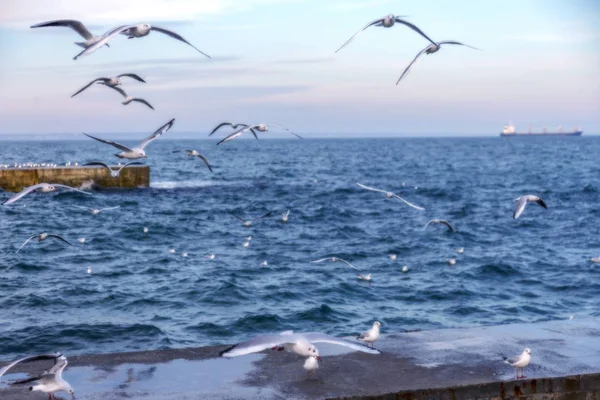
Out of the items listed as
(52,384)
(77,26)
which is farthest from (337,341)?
(77,26)

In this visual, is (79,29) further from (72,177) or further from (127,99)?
(72,177)

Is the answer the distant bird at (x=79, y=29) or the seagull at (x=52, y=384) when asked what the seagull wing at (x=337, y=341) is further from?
the distant bird at (x=79, y=29)

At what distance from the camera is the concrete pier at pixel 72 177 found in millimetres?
45312

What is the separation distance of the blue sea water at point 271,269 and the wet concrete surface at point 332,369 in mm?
6270

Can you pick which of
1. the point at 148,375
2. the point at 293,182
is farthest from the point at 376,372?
the point at 293,182

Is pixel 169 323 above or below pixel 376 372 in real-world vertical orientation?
below

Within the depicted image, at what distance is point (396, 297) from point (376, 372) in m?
11.2

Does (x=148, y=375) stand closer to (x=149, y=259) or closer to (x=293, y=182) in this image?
(x=149, y=259)

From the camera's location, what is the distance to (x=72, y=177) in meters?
46.8

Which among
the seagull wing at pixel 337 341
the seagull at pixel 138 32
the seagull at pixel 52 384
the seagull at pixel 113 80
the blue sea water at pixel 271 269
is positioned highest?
the seagull at pixel 138 32

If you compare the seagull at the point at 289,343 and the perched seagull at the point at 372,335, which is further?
the perched seagull at the point at 372,335

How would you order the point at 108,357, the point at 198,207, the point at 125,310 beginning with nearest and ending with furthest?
the point at 108,357
the point at 125,310
the point at 198,207

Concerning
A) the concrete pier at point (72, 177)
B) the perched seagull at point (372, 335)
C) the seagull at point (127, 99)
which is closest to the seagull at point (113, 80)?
the seagull at point (127, 99)

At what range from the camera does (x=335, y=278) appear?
2205 cm
